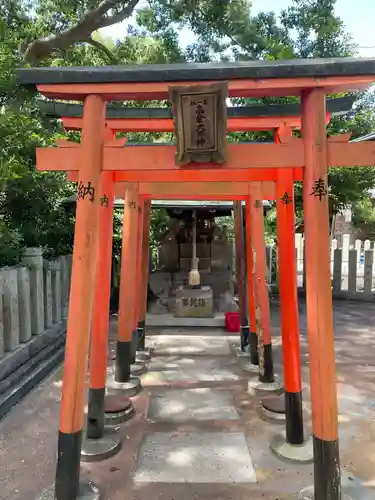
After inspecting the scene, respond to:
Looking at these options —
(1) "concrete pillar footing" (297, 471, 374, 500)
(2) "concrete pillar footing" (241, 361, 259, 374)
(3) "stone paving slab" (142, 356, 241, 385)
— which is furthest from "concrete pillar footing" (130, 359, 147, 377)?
(1) "concrete pillar footing" (297, 471, 374, 500)

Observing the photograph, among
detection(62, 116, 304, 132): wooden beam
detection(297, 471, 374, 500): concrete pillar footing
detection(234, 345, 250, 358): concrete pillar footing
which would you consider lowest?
detection(297, 471, 374, 500): concrete pillar footing

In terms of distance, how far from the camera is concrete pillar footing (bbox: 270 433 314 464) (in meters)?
3.61

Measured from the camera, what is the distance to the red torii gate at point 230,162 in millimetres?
2814

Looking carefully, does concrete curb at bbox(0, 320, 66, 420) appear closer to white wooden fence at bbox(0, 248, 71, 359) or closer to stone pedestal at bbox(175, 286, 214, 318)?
white wooden fence at bbox(0, 248, 71, 359)

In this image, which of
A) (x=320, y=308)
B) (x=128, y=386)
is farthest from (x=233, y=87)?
(x=128, y=386)

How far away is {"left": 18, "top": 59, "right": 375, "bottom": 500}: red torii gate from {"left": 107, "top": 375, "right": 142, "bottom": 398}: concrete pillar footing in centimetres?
223

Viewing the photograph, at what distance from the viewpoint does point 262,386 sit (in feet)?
17.5

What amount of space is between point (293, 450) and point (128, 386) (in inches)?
94.3

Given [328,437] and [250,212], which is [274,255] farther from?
[328,437]

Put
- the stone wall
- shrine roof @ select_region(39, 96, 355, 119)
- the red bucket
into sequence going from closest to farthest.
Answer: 1. shrine roof @ select_region(39, 96, 355, 119)
2. the stone wall
3. the red bucket

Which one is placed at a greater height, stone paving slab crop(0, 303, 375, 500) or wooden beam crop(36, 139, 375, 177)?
wooden beam crop(36, 139, 375, 177)

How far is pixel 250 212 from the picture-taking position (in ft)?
18.5

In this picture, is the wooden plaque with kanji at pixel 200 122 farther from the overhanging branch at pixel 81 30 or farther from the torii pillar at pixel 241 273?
the overhanging branch at pixel 81 30

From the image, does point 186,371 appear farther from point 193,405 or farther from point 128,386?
point 193,405
